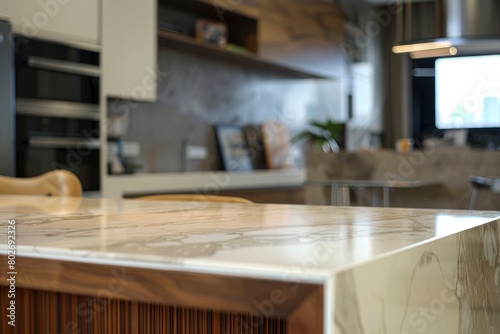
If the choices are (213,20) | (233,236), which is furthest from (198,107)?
(233,236)

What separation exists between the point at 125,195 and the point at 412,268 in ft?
10.0

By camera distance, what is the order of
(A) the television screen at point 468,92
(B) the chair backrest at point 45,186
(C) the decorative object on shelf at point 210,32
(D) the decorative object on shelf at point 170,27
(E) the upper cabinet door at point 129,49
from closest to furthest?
(B) the chair backrest at point 45,186 → (E) the upper cabinet door at point 129,49 → (D) the decorative object on shelf at point 170,27 → (C) the decorative object on shelf at point 210,32 → (A) the television screen at point 468,92

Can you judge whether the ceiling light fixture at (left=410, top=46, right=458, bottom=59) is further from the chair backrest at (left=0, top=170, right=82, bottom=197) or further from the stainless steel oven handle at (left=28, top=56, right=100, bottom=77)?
the chair backrest at (left=0, top=170, right=82, bottom=197)

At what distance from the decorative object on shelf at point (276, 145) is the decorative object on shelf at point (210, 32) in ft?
3.43

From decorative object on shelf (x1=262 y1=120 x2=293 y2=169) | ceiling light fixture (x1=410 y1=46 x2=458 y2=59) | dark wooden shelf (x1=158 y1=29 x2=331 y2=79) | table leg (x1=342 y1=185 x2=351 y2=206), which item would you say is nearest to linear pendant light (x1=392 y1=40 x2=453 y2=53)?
ceiling light fixture (x1=410 y1=46 x2=458 y2=59)

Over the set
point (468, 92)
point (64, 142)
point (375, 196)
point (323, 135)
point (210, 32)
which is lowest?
point (375, 196)

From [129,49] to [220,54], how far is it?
1.12 m

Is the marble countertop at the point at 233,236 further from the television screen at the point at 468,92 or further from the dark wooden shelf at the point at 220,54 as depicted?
the television screen at the point at 468,92

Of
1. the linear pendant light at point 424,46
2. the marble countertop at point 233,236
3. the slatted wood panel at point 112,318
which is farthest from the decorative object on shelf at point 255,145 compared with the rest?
the slatted wood panel at point 112,318

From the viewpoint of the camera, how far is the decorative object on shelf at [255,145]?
17.6 feet

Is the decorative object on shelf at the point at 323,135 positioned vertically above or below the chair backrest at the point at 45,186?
above

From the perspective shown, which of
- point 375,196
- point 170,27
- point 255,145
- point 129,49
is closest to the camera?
point 129,49

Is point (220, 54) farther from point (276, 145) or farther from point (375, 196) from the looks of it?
point (375, 196)

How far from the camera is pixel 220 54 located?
4.75 metres
